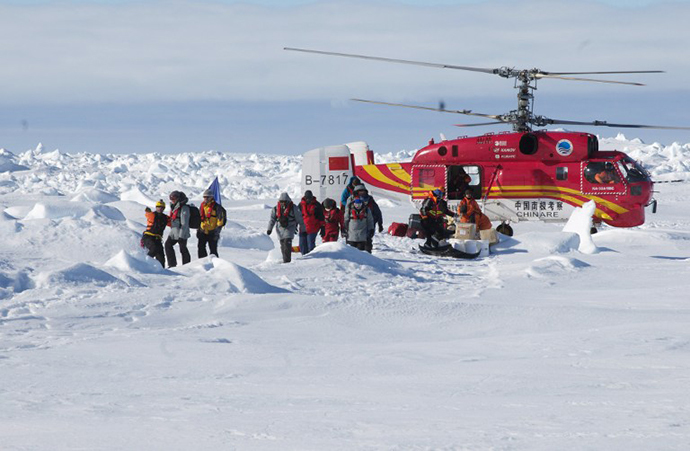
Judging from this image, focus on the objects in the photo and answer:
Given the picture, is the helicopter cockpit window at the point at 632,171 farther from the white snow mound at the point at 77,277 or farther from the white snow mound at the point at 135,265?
the white snow mound at the point at 77,277

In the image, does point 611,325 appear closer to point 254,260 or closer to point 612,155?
point 254,260

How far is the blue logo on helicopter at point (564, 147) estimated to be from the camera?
652 inches

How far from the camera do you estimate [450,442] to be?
3744 millimetres

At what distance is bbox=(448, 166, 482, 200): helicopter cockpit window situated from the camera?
17.2 meters

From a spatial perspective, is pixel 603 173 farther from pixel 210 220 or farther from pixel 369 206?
pixel 210 220

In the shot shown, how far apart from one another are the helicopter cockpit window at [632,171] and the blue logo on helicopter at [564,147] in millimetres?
1057

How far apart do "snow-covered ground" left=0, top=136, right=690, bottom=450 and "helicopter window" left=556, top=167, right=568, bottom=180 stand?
3.76m

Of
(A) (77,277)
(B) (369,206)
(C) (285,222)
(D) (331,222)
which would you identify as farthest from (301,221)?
(A) (77,277)

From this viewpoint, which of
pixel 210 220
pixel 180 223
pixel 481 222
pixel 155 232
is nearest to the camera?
pixel 180 223

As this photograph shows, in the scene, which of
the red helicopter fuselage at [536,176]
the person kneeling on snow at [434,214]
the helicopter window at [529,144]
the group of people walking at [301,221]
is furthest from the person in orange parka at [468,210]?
the helicopter window at [529,144]

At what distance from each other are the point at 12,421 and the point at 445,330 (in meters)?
4.30

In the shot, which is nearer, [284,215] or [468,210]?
[284,215]

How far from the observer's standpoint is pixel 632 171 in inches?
650

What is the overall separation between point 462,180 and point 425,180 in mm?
785
